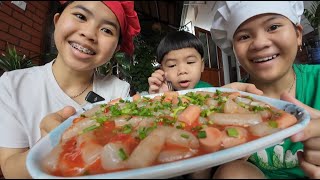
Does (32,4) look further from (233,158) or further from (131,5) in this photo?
(233,158)

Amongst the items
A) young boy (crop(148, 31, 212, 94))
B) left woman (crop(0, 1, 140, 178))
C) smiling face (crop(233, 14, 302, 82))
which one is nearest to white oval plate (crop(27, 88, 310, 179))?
left woman (crop(0, 1, 140, 178))

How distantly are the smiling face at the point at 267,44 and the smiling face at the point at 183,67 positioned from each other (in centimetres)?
34

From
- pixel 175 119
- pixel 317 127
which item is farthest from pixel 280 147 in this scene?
pixel 175 119

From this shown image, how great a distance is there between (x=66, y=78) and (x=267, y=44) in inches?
18.7

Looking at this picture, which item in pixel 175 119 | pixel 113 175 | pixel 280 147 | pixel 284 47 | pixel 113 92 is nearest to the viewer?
pixel 113 175

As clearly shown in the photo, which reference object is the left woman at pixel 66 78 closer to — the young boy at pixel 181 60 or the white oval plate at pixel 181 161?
the white oval plate at pixel 181 161

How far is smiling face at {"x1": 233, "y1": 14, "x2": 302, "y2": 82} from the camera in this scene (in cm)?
39

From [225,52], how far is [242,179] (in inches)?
14.1

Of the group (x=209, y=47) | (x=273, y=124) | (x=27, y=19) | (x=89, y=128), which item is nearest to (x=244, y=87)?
(x=209, y=47)

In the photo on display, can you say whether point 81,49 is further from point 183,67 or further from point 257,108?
point 183,67

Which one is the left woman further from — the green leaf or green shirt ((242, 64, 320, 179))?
green shirt ((242, 64, 320, 179))

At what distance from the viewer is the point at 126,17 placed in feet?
1.49

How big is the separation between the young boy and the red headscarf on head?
26 centimetres

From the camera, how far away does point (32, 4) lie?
485 millimetres
